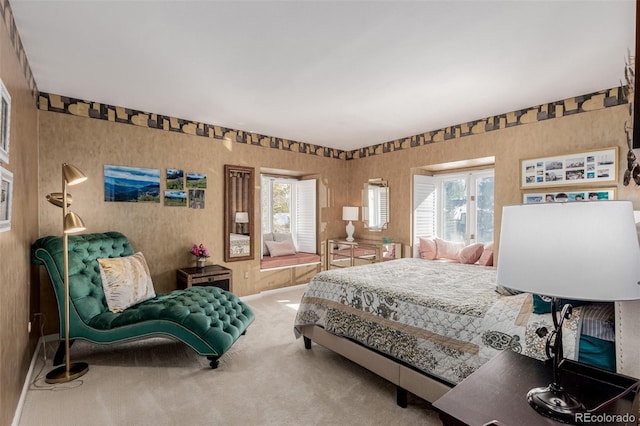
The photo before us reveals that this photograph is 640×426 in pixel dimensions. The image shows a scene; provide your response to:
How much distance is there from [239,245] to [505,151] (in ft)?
12.8

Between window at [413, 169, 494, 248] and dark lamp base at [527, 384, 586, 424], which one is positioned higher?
window at [413, 169, 494, 248]

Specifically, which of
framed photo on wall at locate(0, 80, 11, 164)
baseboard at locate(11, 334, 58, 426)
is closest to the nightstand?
framed photo on wall at locate(0, 80, 11, 164)

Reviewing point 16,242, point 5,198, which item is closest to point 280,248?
point 16,242

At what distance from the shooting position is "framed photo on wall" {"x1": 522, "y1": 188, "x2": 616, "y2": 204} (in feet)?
10.5

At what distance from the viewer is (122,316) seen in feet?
8.75

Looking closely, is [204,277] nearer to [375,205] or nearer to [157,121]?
[157,121]

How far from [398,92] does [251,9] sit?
1.77 meters

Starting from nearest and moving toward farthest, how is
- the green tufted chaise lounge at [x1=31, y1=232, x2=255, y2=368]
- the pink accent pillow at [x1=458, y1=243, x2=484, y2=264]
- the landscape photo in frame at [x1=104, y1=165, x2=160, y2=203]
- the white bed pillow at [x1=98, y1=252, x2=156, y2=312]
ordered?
the green tufted chaise lounge at [x1=31, y1=232, x2=255, y2=368] < the white bed pillow at [x1=98, y1=252, x2=156, y2=312] < the landscape photo in frame at [x1=104, y1=165, x2=160, y2=203] < the pink accent pillow at [x1=458, y1=243, x2=484, y2=264]

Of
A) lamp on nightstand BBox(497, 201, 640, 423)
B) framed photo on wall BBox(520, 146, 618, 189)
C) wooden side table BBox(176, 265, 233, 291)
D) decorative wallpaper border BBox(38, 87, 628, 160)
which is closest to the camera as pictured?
lamp on nightstand BBox(497, 201, 640, 423)

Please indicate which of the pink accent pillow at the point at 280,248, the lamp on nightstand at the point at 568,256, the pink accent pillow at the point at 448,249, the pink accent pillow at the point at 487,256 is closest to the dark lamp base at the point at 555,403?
the lamp on nightstand at the point at 568,256

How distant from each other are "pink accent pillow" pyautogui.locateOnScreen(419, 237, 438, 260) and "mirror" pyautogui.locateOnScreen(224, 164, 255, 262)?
2690 millimetres

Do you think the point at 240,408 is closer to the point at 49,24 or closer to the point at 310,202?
the point at 49,24

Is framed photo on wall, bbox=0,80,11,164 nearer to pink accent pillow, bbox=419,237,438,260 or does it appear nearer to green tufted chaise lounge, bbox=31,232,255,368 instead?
green tufted chaise lounge, bbox=31,232,255,368

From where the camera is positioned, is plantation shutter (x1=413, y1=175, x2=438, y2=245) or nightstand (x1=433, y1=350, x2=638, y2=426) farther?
plantation shutter (x1=413, y1=175, x2=438, y2=245)
